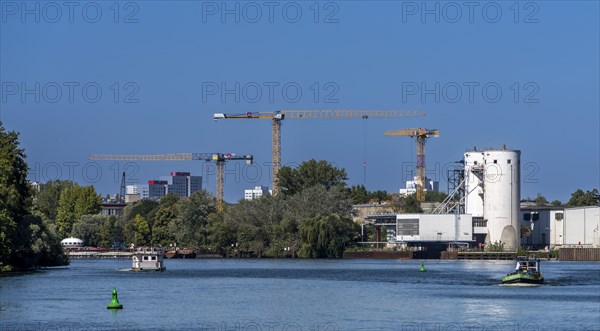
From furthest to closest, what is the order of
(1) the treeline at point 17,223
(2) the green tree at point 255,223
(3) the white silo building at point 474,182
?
(2) the green tree at point 255,223
(3) the white silo building at point 474,182
(1) the treeline at point 17,223

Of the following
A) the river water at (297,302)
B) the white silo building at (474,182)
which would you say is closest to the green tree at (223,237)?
the white silo building at (474,182)

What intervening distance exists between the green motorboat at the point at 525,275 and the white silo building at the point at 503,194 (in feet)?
258

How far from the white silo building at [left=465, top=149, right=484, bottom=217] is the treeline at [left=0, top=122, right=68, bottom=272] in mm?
74460

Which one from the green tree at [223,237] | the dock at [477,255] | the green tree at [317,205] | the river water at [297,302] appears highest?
the green tree at [317,205]

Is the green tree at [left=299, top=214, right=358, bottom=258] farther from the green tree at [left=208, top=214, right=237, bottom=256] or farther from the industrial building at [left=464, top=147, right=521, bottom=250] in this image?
the industrial building at [left=464, top=147, right=521, bottom=250]

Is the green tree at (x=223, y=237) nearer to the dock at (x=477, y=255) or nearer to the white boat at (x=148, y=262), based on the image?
the dock at (x=477, y=255)

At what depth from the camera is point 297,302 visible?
83000 millimetres

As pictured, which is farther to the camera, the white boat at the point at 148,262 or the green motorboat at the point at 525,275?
the white boat at the point at 148,262

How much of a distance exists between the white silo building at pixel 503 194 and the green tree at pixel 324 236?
22322 millimetres

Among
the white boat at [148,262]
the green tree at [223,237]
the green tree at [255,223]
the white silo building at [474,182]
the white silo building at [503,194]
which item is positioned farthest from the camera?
the green tree at [223,237]

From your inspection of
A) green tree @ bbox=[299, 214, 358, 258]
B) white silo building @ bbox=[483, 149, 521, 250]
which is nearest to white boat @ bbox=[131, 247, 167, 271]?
green tree @ bbox=[299, 214, 358, 258]

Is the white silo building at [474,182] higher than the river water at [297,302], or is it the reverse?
the white silo building at [474,182]

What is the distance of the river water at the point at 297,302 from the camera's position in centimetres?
6644

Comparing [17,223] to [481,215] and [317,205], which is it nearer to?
[317,205]
